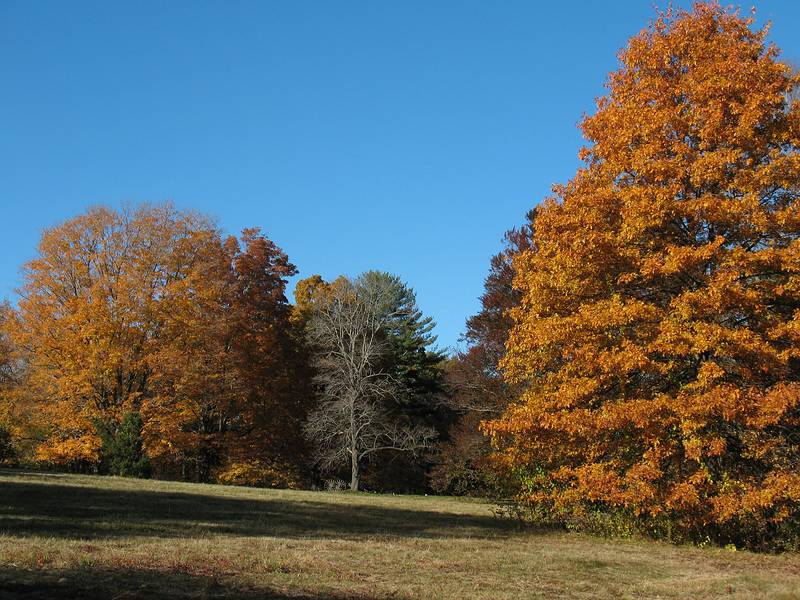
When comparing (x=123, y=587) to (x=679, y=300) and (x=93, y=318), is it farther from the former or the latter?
(x=93, y=318)

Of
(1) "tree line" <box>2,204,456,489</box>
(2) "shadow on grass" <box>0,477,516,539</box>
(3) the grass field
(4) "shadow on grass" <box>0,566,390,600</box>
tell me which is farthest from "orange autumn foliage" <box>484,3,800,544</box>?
(1) "tree line" <box>2,204,456,489</box>

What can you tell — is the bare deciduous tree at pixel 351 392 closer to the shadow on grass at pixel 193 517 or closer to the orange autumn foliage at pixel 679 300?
the shadow on grass at pixel 193 517

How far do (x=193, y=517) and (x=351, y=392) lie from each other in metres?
25.6

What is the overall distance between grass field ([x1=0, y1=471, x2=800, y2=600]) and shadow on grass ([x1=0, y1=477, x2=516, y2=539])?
4 centimetres

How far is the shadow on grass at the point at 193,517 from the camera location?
432 inches

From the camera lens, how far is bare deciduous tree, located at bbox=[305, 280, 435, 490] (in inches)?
1523

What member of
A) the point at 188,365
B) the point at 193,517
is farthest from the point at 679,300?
the point at 188,365

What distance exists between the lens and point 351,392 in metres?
39.2

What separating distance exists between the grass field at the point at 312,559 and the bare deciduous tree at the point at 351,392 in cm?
2259

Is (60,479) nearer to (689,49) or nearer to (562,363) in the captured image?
(562,363)

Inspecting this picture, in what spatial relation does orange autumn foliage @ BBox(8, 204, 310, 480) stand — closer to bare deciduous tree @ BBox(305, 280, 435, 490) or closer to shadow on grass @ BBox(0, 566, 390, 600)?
bare deciduous tree @ BBox(305, 280, 435, 490)

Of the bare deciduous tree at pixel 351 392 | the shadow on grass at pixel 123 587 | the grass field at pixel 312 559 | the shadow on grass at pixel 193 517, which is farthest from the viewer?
the bare deciduous tree at pixel 351 392

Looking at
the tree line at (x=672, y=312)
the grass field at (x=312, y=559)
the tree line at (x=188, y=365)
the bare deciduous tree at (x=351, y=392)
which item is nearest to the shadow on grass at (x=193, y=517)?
the grass field at (x=312, y=559)

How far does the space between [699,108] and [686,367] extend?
5102 mm
